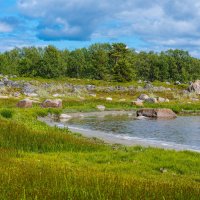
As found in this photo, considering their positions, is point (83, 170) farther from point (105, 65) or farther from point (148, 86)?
point (105, 65)

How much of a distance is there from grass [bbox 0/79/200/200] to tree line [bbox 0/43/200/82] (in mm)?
102068

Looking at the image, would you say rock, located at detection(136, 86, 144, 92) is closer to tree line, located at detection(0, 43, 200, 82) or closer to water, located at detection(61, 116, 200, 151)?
tree line, located at detection(0, 43, 200, 82)

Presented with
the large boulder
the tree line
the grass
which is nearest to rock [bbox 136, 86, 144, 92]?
the large boulder

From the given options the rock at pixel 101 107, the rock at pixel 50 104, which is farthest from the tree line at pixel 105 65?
the rock at pixel 50 104

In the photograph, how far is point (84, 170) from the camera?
15.1 meters

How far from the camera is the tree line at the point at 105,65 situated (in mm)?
139500

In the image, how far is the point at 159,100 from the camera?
87.7 metres

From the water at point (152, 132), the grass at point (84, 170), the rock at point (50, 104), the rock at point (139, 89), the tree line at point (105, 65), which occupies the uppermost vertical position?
the tree line at point (105, 65)

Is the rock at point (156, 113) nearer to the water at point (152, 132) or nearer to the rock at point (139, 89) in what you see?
the water at point (152, 132)

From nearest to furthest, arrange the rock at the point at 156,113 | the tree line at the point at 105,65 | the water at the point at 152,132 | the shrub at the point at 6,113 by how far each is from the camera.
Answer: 1. the water at the point at 152,132
2. the shrub at the point at 6,113
3. the rock at the point at 156,113
4. the tree line at the point at 105,65

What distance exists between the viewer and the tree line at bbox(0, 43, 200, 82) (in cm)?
13950

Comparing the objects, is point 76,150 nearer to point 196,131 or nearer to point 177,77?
point 196,131

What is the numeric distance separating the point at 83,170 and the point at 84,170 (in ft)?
0.21

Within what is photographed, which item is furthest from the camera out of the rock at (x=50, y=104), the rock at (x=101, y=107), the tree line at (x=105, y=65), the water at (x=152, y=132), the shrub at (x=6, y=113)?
the tree line at (x=105, y=65)
